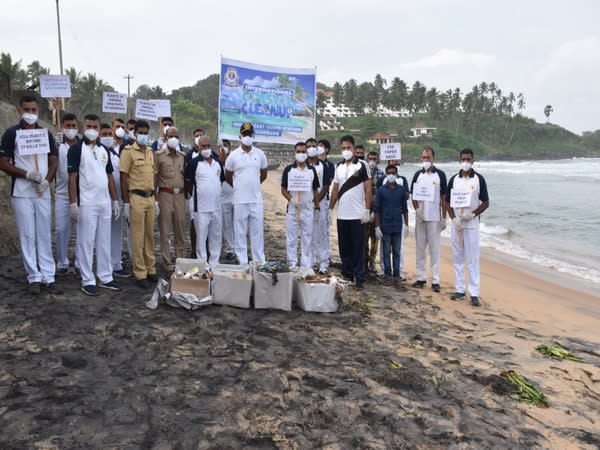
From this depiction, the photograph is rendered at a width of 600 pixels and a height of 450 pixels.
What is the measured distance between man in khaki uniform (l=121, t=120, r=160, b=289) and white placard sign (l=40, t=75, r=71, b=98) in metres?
2.04

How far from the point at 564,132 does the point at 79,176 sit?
143612 millimetres

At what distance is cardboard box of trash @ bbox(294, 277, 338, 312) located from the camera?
5.54m

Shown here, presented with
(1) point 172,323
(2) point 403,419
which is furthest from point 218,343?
(2) point 403,419

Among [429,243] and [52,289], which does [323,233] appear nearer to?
[429,243]

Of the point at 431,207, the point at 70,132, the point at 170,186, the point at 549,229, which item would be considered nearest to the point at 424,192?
the point at 431,207

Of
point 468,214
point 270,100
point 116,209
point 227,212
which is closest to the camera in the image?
point 116,209

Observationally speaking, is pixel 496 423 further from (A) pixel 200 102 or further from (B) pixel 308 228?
(A) pixel 200 102

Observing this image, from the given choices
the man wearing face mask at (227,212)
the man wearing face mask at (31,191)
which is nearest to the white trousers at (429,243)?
the man wearing face mask at (227,212)

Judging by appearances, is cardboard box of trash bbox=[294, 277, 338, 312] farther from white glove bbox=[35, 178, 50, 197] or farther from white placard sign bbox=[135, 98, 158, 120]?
white placard sign bbox=[135, 98, 158, 120]

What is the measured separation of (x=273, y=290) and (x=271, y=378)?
1.68 m

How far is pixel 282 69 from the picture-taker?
873 centimetres

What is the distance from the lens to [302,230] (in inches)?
289

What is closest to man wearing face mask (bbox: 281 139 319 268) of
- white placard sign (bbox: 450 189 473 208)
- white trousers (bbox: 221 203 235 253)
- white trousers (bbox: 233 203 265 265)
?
white trousers (bbox: 233 203 265 265)

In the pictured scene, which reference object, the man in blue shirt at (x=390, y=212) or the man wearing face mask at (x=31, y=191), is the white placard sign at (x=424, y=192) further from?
the man wearing face mask at (x=31, y=191)
